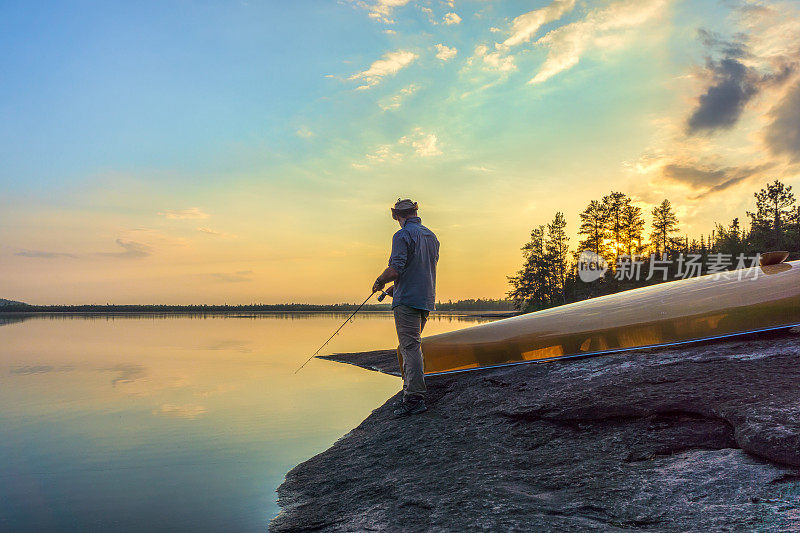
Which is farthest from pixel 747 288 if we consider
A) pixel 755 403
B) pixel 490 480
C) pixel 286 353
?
pixel 286 353

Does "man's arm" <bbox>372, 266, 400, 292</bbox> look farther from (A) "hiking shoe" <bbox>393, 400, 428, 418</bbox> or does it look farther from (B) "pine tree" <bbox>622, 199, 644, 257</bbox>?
(B) "pine tree" <bbox>622, 199, 644, 257</bbox>

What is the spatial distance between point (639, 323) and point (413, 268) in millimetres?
2073

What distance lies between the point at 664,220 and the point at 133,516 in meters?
57.9

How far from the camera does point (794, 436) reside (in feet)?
7.36

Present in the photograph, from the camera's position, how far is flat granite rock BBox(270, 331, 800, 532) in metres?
2.10

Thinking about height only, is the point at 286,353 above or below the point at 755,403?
below

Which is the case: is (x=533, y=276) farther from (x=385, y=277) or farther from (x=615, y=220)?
(x=385, y=277)

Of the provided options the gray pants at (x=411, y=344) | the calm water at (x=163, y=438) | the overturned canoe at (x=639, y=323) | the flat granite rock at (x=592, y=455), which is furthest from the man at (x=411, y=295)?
the calm water at (x=163, y=438)

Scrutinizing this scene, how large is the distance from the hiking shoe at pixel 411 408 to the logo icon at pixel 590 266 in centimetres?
4442

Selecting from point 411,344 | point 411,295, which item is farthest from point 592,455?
point 411,295

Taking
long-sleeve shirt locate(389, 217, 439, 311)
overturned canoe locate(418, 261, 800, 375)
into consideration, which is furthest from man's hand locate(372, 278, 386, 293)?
overturned canoe locate(418, 261, 800, 375)

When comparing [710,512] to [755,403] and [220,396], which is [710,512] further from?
[220,396]

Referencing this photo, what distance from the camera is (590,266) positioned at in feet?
161

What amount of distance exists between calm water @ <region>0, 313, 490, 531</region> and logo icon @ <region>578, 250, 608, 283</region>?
1550 inches
